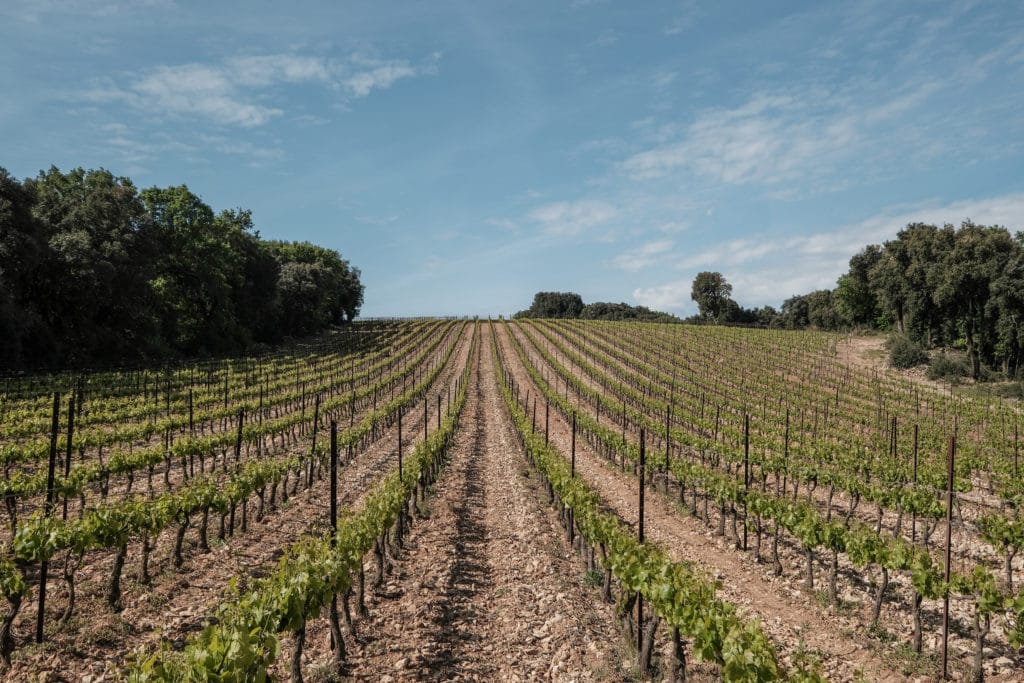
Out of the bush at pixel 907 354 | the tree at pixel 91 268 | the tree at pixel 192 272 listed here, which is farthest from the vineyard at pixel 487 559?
the bush at pixel 907 354

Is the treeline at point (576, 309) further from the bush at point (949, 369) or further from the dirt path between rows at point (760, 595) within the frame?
the dirt path between rows at point (760, 595)

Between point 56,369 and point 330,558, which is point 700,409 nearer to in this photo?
point 330,558

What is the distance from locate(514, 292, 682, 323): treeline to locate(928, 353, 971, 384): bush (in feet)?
249

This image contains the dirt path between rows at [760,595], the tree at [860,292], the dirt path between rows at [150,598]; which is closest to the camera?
the dirt path between rows at [150,598]

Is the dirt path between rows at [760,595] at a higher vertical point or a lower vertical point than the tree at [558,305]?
lower

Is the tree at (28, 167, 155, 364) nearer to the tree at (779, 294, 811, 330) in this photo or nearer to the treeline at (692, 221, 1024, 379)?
the treeline at (692, 221, 1024, 379)

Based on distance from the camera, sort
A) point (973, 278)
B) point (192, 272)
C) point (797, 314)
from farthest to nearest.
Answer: point (797, 314), point (192, 272), point (973, 278)

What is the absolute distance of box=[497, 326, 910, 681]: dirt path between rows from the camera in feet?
29.5

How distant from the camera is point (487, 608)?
10586mm

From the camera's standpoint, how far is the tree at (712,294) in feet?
399

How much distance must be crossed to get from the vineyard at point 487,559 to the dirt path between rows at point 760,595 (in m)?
0.06

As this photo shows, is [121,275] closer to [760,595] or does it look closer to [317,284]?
[317,284]

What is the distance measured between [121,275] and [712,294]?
109 meters

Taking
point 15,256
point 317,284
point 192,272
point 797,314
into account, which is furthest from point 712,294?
point 15,256
